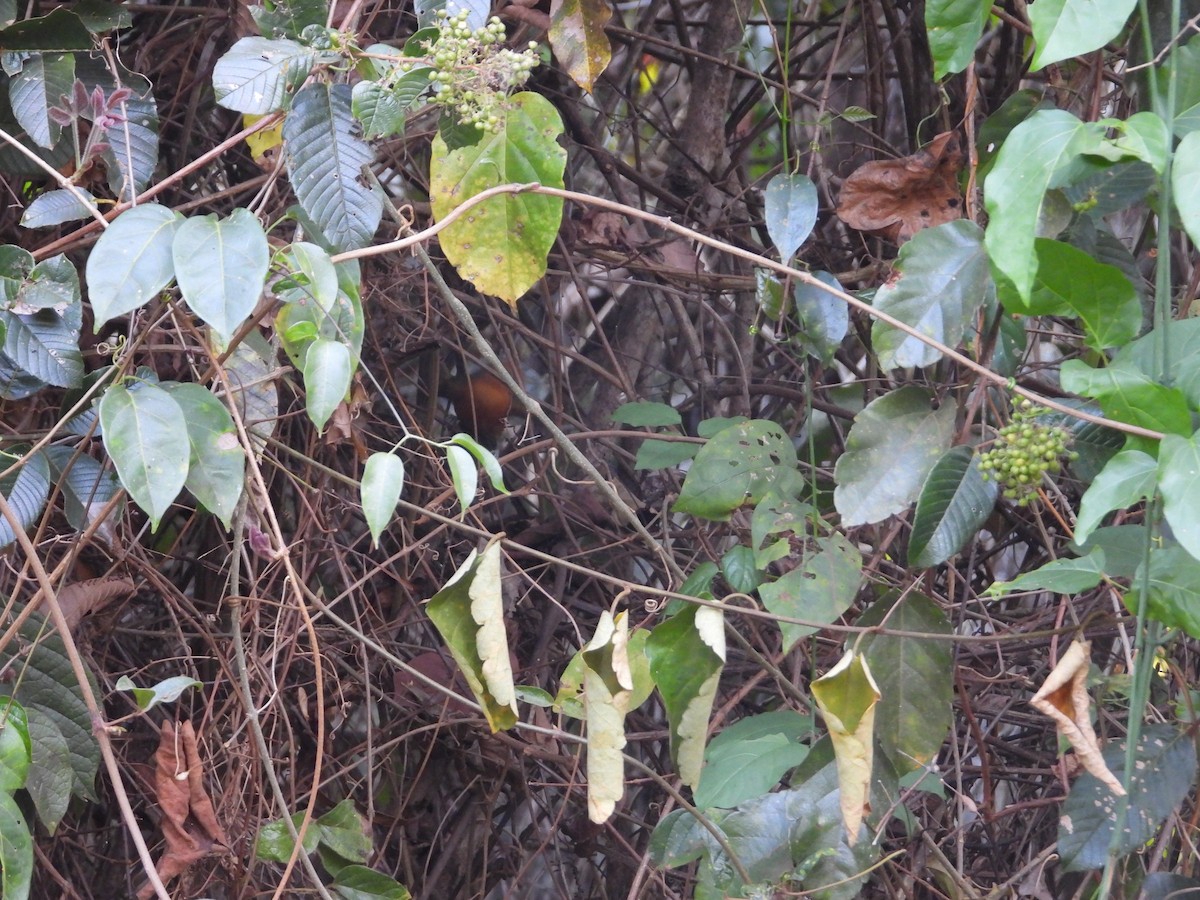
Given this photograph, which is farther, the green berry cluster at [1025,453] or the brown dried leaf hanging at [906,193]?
the brown dried leaf hanging at [906,193]

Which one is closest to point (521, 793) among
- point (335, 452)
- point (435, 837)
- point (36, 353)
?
point (435, 837)

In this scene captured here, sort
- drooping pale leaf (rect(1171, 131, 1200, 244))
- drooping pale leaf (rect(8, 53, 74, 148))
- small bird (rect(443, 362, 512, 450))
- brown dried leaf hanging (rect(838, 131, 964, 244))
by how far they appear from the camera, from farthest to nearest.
Result: small bird (rect(443, 362, 512, 450)), brown dried leaf hanging (rect(838, 131, 964, 244)), drooping pale leaf (rect(8, 53, 74, 148)), drooping pale leaf (rect(1171, 131, 1200, 244))

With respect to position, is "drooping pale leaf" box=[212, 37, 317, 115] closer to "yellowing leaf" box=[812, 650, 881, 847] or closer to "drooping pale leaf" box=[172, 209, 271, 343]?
"drooping pale leaf" box=[172, 209, 271, 343]

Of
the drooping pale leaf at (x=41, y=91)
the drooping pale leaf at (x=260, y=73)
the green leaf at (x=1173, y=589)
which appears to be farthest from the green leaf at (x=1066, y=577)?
the drooping pale leaf at (x=41, y=91)

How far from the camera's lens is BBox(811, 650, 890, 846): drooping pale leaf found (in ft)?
2.43

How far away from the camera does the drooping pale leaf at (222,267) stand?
27.0 inches

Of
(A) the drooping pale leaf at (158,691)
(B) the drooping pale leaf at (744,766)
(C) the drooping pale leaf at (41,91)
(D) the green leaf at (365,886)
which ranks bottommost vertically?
(D) the green leaf at (365,886)

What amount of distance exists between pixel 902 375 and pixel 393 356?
0.81 m

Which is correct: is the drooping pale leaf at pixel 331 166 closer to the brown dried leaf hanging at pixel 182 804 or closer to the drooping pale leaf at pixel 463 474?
the drooping pale leaf at pixel 463 474

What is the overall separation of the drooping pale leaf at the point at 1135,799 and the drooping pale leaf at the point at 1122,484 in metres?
0.36

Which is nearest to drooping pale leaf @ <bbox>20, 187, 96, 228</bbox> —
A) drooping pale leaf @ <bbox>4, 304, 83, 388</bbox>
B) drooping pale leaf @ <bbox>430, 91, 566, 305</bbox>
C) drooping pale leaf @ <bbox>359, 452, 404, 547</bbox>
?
drooping pale leaf @ <bbox>4, 304, 83, 388</bbox>

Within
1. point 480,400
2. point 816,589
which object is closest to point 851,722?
point 816,589

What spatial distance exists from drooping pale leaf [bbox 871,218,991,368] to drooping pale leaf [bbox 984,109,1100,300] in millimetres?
223

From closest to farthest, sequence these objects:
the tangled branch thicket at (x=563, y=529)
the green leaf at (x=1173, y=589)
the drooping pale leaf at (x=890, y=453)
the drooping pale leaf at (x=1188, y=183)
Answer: the drooping pale leaf at (x=1188, y=183) → the green leaf at (x=1173, y=589) → the drooping pale leaf at (x=890, y=453) → the tangled branch thicket at (x=563, y=529)
